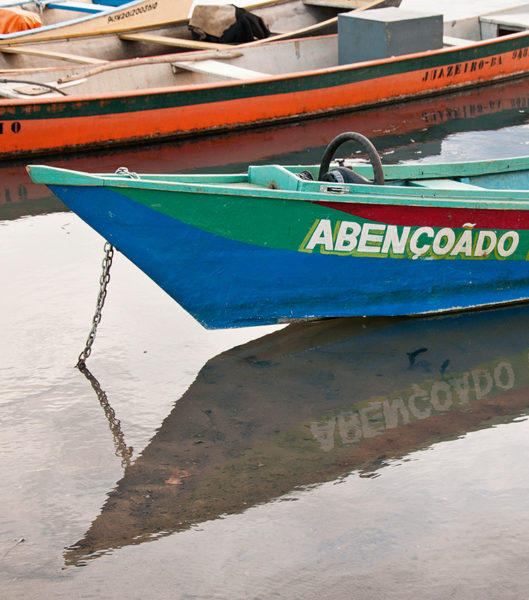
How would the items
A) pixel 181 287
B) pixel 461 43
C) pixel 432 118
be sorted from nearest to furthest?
pixel 181 287
pixel 432 118
pixel 461 43

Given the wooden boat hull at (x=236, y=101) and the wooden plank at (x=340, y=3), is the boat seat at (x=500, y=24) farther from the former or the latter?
the wooden plank at (x=340, y=3)

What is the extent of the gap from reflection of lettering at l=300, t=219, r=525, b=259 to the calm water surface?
0.55m

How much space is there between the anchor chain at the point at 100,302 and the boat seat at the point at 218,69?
5788 mm

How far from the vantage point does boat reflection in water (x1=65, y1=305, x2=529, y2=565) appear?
13.9 feet

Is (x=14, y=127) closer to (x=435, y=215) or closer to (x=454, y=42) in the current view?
(x=435, y=215)

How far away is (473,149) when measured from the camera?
33.5 ft

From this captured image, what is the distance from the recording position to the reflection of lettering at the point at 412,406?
190 inches

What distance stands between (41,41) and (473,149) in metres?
5.89

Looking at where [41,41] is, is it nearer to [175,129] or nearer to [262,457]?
[175,129]

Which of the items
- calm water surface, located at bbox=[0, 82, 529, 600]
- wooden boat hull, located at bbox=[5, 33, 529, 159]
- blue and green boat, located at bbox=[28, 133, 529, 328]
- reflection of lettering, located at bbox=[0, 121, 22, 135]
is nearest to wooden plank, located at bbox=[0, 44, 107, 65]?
wooden boat hull, located at bbox=[5, 33, 529, 159]

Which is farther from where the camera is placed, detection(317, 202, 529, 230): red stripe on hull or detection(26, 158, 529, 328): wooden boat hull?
detection(317, 202, 529, 230): red stripe on hull

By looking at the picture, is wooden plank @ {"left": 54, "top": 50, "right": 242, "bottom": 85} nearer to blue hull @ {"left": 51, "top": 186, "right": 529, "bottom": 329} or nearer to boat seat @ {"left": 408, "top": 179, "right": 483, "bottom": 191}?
boat seat @ {"left": 408, "top": 179, "right": 483, "bottom": 191}

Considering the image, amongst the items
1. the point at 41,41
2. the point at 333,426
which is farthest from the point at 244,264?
the point at 41,41

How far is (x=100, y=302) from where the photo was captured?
5461mm
